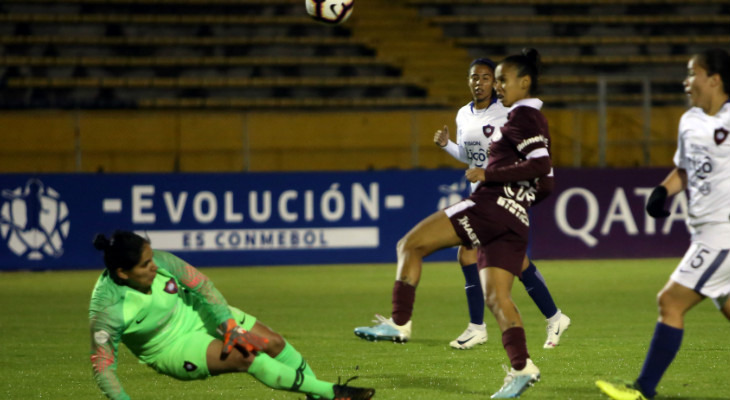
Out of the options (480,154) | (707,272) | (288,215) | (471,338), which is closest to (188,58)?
(288,215)

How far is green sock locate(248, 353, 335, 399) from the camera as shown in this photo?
15.6ft

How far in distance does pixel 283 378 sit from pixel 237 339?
34 centimetres

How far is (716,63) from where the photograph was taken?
4.93 meters

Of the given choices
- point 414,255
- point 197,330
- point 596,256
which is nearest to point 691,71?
point 414,255

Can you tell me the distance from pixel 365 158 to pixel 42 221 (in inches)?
204

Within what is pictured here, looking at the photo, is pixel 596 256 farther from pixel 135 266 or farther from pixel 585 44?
pixel 135 266

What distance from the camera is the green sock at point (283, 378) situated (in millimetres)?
4762

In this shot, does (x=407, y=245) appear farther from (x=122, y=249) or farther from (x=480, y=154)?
(x=122, y=249)

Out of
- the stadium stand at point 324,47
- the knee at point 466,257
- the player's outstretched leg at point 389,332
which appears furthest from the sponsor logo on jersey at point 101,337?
the stadium stand at point 324,47

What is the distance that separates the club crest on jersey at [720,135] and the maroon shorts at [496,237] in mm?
1198

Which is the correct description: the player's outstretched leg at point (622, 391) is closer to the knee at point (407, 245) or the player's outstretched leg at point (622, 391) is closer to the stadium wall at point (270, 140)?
the knee at point (407, 245)

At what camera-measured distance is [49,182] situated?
14258 millimetres

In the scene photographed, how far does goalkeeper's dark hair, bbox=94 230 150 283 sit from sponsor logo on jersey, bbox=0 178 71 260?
1010cm

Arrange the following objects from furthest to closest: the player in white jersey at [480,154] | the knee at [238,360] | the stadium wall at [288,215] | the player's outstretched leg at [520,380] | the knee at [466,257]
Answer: the stadium wall at [288,215] < the knee at [466,257] < the player in white jersey at [480,154] < the player's outstretched leg at [520,380] < the knee at [238,360]
